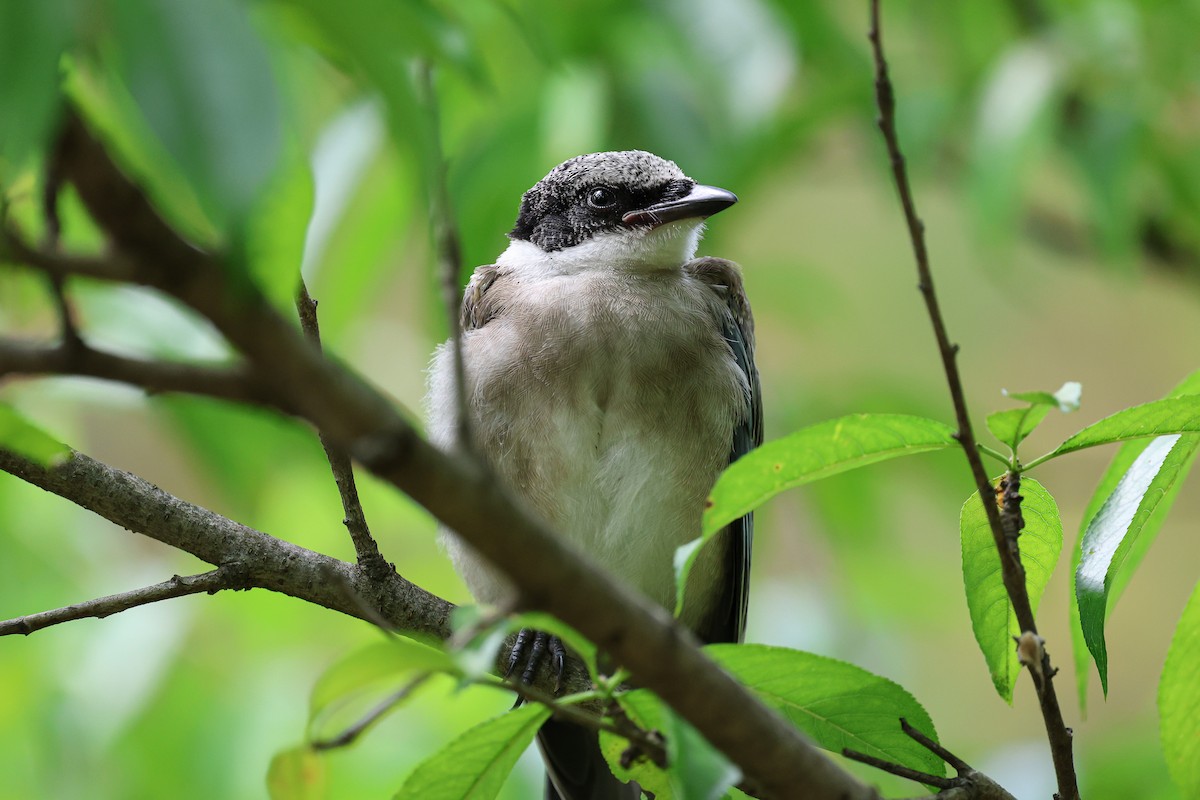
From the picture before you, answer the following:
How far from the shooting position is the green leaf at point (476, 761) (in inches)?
61.1

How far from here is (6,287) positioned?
2867mm

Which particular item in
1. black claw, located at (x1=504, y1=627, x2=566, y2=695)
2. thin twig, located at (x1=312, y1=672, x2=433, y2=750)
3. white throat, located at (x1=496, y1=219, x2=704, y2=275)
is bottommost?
thin twig, located at (x1=312, y1=672, x2=433, y2=750)

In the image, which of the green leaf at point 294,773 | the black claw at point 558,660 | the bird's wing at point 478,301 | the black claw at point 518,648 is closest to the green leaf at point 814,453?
the green leaf at point 294,773

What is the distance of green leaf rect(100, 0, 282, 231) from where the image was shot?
3.11ft

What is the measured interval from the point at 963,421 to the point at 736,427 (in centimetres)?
200

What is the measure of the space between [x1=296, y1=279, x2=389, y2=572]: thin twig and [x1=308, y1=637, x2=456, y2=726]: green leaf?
1.66ft

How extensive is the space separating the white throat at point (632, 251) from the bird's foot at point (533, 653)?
1142 mm

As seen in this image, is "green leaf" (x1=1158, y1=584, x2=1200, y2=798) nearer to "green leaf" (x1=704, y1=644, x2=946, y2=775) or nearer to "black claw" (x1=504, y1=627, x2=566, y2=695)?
"green leaf" (x1=704, y1=644, x2=946, y2=775)

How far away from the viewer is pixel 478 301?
3711 millimetres

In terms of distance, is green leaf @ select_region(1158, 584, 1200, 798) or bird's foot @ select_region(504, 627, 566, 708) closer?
green leaf @ select_region(1158, 584, 1200, 798)

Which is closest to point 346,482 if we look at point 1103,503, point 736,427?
point 1103,503

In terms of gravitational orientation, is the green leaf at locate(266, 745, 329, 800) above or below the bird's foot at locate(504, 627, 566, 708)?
below

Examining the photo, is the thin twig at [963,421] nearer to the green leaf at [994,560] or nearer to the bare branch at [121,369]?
the green leaf at [994,560]

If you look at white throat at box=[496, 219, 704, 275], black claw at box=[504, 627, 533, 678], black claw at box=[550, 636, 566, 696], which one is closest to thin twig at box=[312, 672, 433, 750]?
black claw at box=[550, 636, 566, 696]
